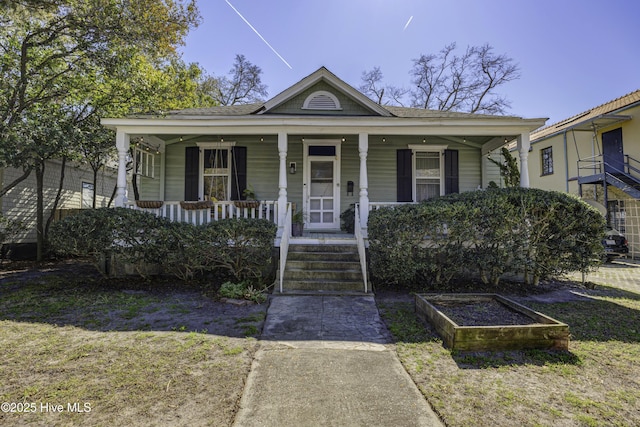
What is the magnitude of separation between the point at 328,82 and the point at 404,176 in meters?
3.56

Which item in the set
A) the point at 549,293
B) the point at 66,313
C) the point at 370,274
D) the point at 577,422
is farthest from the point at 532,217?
the point at 66,313

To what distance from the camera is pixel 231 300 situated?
5.20 metres

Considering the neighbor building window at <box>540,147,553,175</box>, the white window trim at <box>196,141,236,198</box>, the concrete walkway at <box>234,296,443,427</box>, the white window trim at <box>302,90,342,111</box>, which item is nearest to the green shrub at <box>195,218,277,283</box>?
the concrete walkway at <box>234,296,443,427</box>

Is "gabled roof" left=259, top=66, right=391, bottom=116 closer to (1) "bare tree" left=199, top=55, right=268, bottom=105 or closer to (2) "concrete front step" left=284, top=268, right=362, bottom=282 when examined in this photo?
(2) "concrete front step" left=284, top=268, right=362, bottom=282

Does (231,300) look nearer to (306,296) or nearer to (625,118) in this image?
(306,296)

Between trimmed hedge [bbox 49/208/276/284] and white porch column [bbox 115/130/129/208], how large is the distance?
1.02 meters

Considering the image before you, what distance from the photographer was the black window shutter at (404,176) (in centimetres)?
929

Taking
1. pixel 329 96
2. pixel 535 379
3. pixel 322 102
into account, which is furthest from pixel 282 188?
pixel 535 379

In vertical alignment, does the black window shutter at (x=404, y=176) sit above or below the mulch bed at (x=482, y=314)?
above

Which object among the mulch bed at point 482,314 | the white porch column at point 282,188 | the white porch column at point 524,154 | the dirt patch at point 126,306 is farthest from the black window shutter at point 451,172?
the dirt patch at point 126,306

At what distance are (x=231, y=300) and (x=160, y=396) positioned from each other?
2700mm

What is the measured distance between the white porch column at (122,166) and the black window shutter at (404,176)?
7.03m

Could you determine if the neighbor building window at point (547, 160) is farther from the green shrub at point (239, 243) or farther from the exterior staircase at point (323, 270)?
the green shrub at point (239, 243)

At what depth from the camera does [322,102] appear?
372 inches
